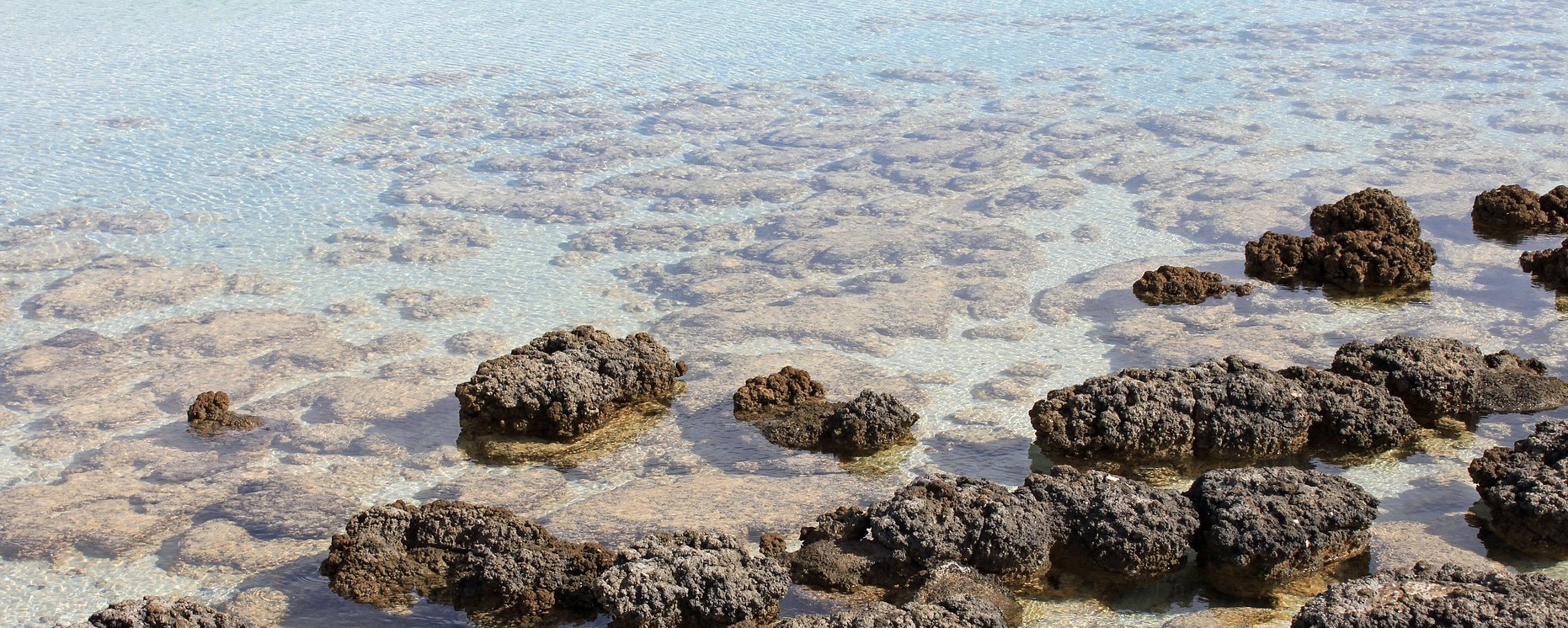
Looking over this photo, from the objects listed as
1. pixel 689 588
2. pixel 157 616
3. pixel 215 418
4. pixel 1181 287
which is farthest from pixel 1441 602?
pixel 215 418

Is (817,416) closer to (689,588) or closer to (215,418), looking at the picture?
(689,588)

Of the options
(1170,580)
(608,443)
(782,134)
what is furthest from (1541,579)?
(782,134)

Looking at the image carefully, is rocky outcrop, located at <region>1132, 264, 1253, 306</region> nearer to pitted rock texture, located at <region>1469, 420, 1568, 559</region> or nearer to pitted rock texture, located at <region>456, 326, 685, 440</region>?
pitted rock texture, located at <region>1469, 420, 1568, 559</region>

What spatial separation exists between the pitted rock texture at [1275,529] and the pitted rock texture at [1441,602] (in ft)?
2.02

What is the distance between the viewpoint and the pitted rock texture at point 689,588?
20.1 ft

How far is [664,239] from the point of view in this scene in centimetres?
1228

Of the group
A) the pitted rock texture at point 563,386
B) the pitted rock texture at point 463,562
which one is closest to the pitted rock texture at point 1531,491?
the pitted rock texture at point 463,562

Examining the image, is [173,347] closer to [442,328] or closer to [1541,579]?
[442,328]

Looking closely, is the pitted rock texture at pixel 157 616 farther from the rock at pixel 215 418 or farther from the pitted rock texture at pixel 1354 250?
the pitted rock texture at pixel 1354 250

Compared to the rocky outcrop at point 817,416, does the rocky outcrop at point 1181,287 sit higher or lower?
higher

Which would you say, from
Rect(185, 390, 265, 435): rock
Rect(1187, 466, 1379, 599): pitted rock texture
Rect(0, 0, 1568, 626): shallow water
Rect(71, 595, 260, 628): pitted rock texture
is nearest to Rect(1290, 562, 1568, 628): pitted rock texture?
Rect(1187, 466, 1379, 599): pitted rock texture

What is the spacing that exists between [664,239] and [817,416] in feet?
14.0

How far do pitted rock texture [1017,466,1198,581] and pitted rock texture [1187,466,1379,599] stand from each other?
0.14 m

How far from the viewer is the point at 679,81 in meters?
18.8
